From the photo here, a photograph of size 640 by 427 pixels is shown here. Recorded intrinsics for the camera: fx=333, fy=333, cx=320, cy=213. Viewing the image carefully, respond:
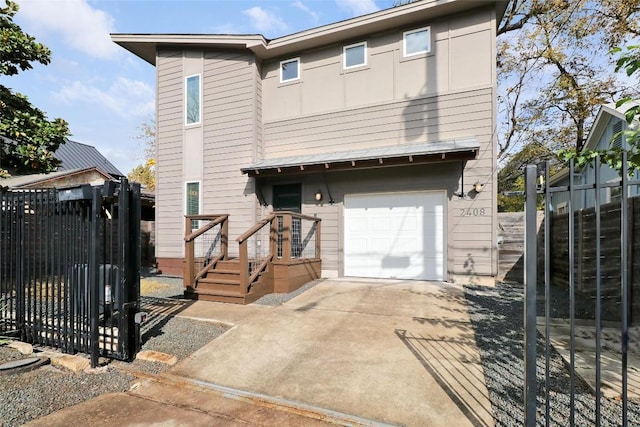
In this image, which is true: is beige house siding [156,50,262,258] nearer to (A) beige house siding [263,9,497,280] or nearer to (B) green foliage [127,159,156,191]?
(A) beige house siding [263,9,497,280]

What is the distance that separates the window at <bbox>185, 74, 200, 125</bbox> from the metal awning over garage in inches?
104

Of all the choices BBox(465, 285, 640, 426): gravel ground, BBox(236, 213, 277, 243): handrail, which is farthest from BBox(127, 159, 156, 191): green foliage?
BBox(465, 285, 640, 426): gravel ground

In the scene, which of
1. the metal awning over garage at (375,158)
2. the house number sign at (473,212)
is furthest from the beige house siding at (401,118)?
the metal awning over garage at (375,158)

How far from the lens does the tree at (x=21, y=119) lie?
195 inches

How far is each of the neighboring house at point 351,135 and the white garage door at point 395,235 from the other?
2 cm

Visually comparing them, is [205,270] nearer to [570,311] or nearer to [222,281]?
[222,281]

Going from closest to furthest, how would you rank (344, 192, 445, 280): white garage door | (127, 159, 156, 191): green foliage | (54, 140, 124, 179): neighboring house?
1. (344, 192, 445, 280): white garage door
2. (54, 140, 124, 179): neighboring house
3. (127, 159, 156, 191): green foliage

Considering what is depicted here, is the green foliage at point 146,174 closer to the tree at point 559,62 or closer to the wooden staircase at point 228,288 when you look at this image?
the wooden staircase at point 228,288

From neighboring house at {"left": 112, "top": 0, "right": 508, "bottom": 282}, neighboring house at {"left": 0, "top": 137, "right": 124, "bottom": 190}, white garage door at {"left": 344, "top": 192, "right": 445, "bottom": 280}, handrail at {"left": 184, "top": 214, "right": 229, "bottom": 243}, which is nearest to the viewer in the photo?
handrail at {"left": 184, "top": 214, "right": 229, "bottom": 243}

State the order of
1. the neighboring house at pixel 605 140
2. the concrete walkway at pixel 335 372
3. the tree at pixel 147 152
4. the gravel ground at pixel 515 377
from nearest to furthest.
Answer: the gravel ground at pixel 515 377 → the concrete walkway at pixel 335 372 → the neighboring house at pixel 605 140 → the tree at pixel 147 152

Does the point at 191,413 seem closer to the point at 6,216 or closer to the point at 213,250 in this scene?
the point at 6,216

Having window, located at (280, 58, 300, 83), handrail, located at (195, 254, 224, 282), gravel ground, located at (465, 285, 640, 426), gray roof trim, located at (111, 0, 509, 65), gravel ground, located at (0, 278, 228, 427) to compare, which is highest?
gray roof trim, located at (111, 0, 509, 65)

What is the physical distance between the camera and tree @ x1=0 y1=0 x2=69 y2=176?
494 cm

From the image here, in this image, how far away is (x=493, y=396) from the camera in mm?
2643
